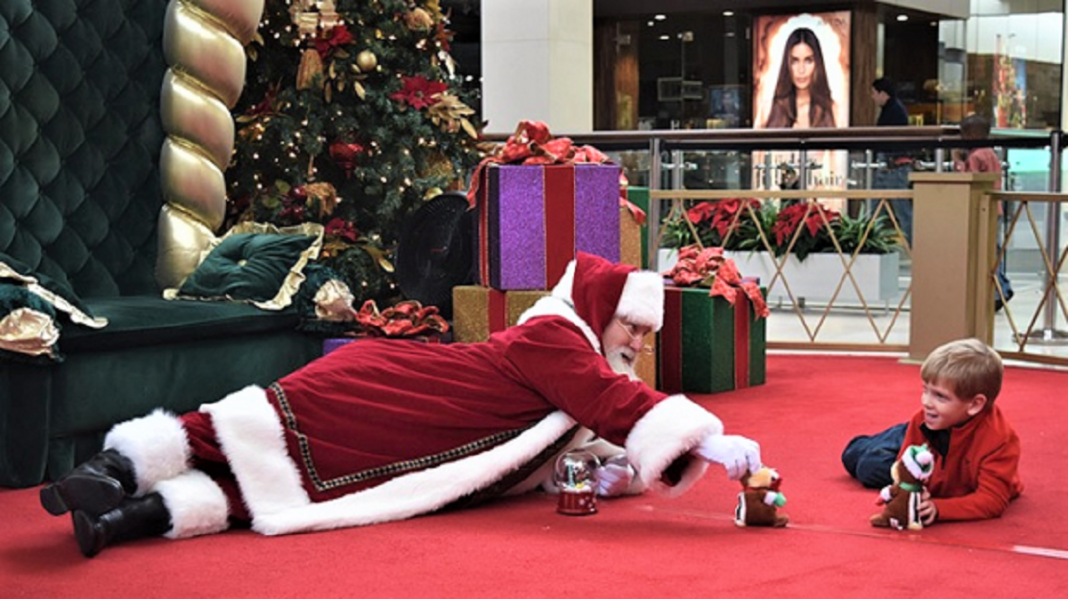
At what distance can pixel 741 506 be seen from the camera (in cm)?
394

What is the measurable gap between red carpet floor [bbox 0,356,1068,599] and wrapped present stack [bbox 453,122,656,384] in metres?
1.33

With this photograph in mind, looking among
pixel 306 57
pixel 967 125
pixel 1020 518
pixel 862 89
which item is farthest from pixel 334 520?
pixel 862 89

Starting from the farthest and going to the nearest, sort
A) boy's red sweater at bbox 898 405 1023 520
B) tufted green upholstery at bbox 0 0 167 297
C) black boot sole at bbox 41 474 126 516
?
1. tufted green upholstery at bbox 0 0 167 297
2. boy's red sweater at bbox 898 405 1023 520
3. black boot sole at bbox 41 474 126 516

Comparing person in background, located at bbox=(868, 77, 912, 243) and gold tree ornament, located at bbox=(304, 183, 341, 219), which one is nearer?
gold tree ornament, located at bbox=(304, 183, 341, 219)

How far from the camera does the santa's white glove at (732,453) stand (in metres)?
3.81

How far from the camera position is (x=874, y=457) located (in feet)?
14.7

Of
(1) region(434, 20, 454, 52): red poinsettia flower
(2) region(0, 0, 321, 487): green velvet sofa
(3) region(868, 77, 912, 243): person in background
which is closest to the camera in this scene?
(2) region(0, 0, 321, 487): green velvet sofa

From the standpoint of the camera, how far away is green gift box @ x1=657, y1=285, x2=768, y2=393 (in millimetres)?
6316

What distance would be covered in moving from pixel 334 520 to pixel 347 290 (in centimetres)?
176

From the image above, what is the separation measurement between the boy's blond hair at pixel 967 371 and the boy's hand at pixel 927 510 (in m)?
0.27

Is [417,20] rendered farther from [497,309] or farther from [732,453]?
[732,453]

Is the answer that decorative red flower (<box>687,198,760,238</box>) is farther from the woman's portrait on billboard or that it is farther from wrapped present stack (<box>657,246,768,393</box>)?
the woman's portrait on billboard

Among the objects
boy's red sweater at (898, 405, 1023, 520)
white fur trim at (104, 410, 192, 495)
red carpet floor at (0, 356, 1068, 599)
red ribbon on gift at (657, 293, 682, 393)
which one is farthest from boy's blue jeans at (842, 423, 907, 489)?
white fur trim at (104, 410, 192, 495)

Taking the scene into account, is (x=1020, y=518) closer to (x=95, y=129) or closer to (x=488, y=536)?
(x=488, y=536)
